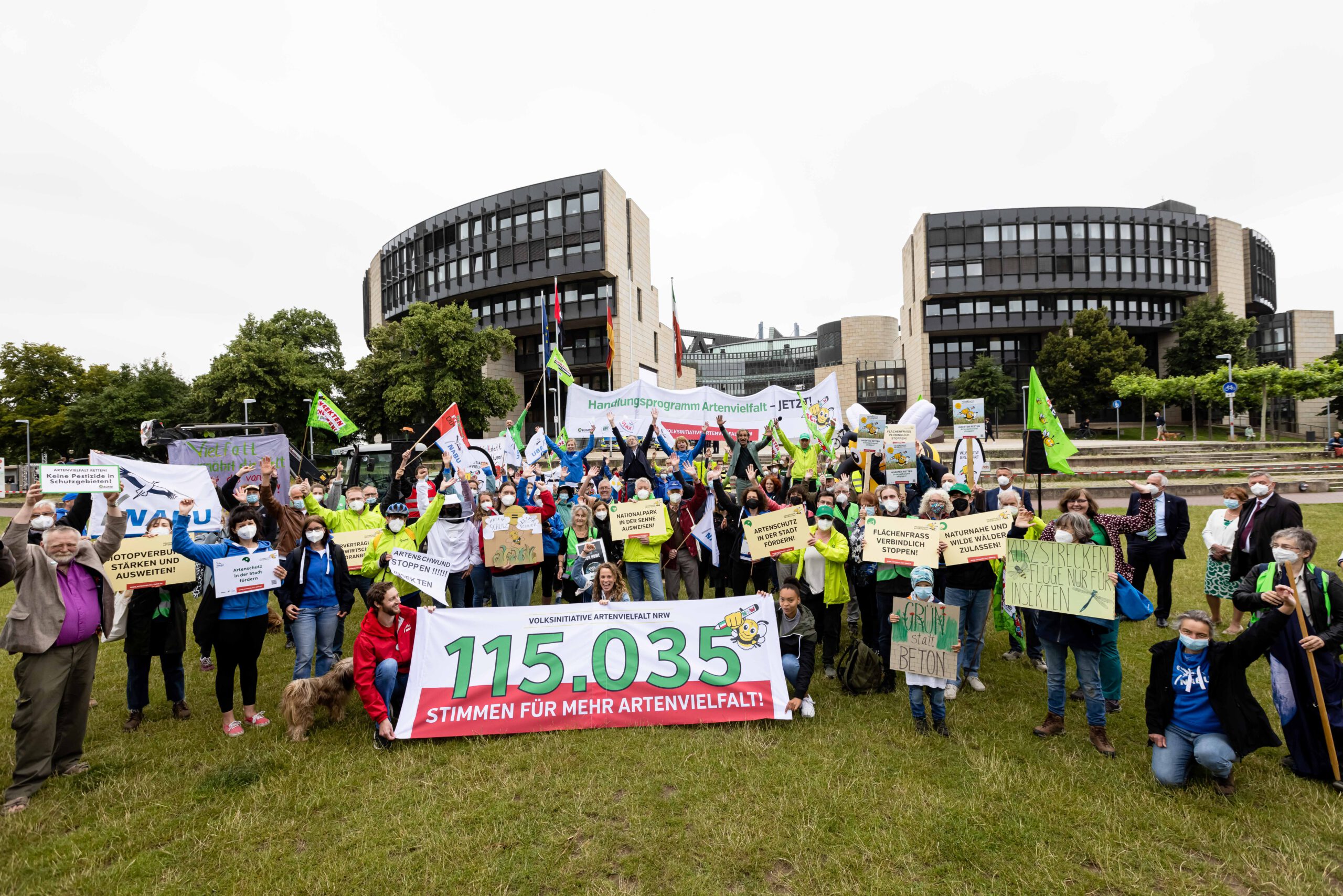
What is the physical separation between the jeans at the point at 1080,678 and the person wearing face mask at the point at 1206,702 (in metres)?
0.43

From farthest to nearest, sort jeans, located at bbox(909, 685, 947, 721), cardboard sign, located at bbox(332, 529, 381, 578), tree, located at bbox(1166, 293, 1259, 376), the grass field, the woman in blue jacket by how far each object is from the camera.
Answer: tree, located at bbox(1166, 293, 1259, 376)
cardboard sign, located at bbox(332, 529, 381, 578)
the woman in blue jacket
jeans, located at bbox(909, 685, 947, 721)
the grass field

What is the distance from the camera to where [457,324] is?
1603 inches

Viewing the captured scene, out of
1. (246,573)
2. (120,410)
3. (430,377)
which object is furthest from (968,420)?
(120,410)

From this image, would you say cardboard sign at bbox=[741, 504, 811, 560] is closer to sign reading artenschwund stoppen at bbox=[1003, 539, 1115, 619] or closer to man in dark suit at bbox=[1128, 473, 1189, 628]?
sign reading artenschwund stoppen at bbox=[1003, 539, 1115, 619]

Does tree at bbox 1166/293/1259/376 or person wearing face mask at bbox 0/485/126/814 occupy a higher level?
tree at bbox 1166/293/1259/376

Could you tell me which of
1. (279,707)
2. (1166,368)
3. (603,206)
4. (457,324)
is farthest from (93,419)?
(1166,368)

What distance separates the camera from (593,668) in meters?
6.12

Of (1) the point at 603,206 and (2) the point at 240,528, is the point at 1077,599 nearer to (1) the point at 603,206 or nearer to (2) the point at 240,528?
(2) the point at 240,528

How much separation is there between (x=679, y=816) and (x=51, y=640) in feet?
15.8

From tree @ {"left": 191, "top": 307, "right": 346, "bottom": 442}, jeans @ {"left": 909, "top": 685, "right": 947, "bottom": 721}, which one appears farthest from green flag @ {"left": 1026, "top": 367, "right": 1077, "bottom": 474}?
tree @ {"left": 191, "top": 307, "right": 346, "bottom": 442}

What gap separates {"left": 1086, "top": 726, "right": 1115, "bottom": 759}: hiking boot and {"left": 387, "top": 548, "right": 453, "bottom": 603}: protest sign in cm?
593

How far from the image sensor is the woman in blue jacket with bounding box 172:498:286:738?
5.73 m

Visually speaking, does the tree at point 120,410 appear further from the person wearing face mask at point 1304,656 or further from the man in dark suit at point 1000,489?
the person wearing face mask at point 1304,656

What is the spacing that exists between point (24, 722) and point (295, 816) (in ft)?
7.35
